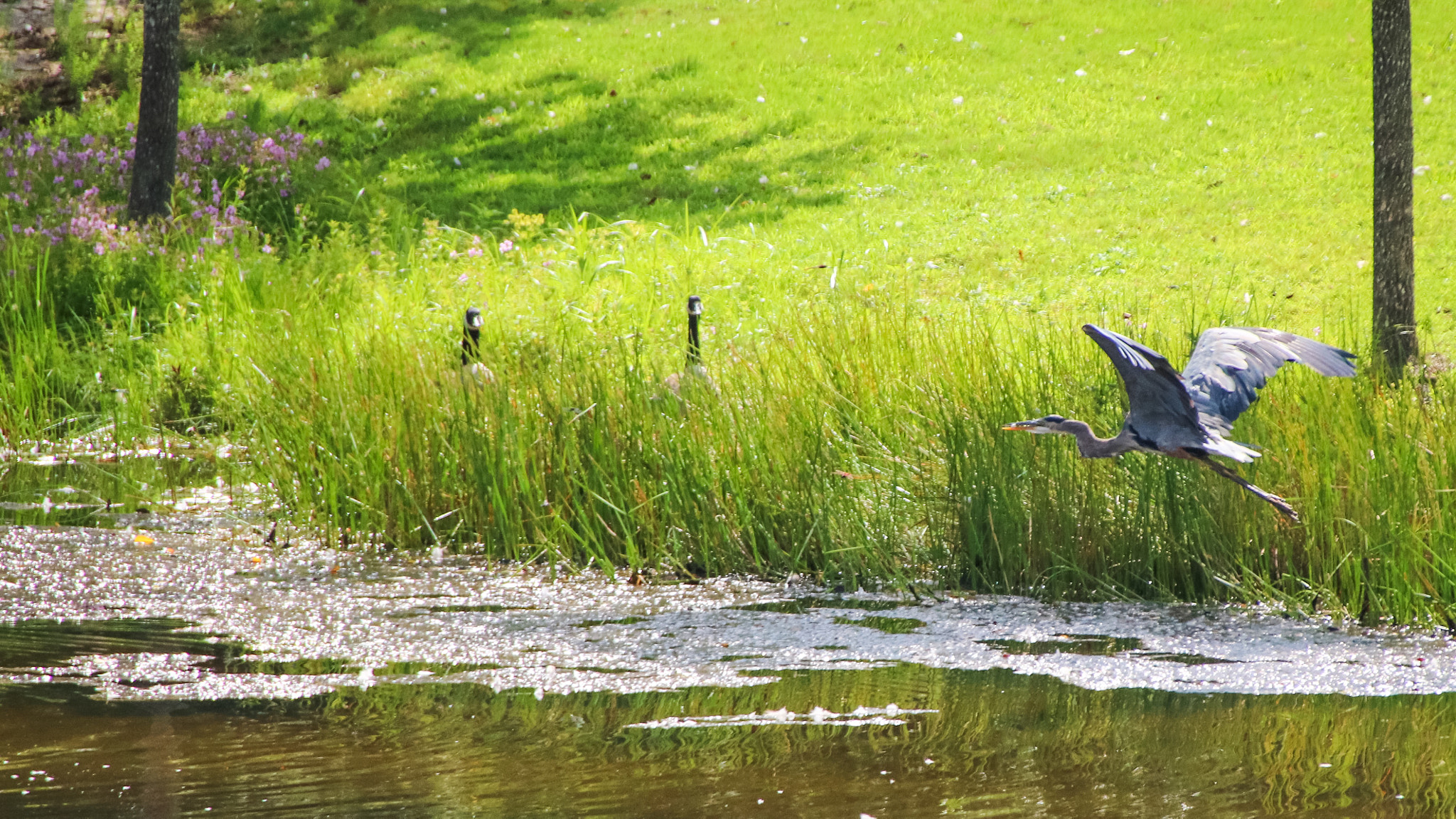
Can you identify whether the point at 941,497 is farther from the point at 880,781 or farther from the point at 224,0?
the point at 224,0

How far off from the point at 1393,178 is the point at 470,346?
200 inches

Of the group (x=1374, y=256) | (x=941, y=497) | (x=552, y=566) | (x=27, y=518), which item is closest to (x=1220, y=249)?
(x=1374, y=256)

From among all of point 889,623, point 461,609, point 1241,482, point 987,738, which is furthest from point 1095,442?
point 461,609

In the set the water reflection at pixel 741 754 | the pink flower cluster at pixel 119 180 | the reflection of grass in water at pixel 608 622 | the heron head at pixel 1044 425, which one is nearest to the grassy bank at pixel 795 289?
the pink flower cluster at pixel 119 180

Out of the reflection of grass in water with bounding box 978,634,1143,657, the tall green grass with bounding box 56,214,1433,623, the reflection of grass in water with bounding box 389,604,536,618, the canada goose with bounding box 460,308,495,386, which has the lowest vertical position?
the reflection of grass in water with bounding box 978,634,1143,657

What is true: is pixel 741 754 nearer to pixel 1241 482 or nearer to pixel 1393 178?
pixel 1241 482

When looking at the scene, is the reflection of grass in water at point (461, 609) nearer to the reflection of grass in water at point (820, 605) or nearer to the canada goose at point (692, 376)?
the reflection of grass in water at point (820, 605)

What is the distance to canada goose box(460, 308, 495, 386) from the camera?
640cm

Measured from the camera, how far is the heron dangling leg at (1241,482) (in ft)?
14.9

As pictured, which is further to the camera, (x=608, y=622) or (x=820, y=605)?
(x=820, y=605)

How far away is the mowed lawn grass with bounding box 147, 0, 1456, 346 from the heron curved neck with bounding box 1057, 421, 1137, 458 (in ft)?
16.1

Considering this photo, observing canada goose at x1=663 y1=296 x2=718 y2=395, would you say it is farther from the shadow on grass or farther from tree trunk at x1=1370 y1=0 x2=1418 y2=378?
the shadow on grass

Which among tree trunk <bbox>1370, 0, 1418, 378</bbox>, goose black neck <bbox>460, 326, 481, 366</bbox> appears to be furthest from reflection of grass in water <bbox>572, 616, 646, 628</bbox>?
tree trunk <bbox>1370, 0, 1418, 378</bbox>

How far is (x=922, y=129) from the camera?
15.3 m
